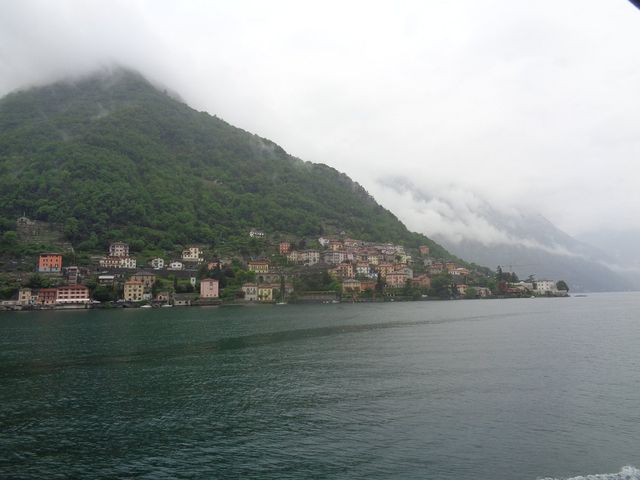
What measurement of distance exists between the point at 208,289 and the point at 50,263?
35.2 meters

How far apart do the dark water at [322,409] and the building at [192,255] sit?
86026 millimetres

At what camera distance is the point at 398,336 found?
47.6 meters

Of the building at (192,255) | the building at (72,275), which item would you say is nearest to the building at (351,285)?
the building at (192,255)

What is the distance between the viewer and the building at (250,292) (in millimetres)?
110356

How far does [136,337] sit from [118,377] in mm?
20162

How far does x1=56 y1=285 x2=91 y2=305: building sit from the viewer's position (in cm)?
9719

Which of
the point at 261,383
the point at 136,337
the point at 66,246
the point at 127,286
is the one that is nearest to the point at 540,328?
the point at 261,383

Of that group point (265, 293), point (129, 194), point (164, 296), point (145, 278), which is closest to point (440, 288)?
point (265, 293)

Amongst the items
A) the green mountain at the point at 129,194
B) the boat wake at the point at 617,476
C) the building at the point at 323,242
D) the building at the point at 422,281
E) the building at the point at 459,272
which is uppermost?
the green mountain at the point at 129,194

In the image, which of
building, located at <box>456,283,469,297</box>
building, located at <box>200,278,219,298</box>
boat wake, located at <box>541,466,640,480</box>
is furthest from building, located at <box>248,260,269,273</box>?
boat wake, located at <box>541,466,640,480</box>

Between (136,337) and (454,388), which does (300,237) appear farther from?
(454,388)

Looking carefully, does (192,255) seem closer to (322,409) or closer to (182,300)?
(182,300)

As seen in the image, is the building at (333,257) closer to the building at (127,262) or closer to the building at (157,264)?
the building at (157,264)

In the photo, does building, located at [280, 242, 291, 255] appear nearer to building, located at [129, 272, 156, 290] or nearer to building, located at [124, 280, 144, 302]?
building, located at [129, 272, 156, 290]
